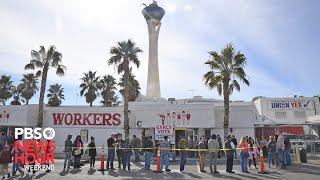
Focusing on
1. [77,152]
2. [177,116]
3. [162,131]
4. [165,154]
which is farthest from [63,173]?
[177,116]

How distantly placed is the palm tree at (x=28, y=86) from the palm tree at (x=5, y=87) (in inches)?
80.1

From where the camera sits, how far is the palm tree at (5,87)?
163 ft

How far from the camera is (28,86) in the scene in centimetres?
5109

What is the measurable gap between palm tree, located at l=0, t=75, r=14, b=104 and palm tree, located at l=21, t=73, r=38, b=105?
6.67 ft

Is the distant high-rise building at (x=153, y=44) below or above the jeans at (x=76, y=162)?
above

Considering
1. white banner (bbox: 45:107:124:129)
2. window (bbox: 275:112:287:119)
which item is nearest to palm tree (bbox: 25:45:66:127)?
white banner (bbox: 45:107:124:129)

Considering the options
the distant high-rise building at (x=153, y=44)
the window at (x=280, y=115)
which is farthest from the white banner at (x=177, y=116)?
the distant high-rise building at (x=153, y=44)

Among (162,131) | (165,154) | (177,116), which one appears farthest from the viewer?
(177,116)

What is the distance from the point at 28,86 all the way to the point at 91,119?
2878 centimetres

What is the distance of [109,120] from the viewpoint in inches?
1071

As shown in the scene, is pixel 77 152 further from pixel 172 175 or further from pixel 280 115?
pixel 280 115

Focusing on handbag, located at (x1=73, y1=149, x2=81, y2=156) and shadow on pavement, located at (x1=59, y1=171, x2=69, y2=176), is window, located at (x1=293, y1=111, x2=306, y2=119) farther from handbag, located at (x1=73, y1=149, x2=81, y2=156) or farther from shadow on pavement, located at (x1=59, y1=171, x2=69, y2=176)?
shadow on pavement, located at (x1=59, y1=171, x2=69, y2=176)

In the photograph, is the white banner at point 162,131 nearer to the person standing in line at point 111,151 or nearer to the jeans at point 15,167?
the person standing in line at point 111,151

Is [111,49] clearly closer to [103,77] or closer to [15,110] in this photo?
[15,110]
